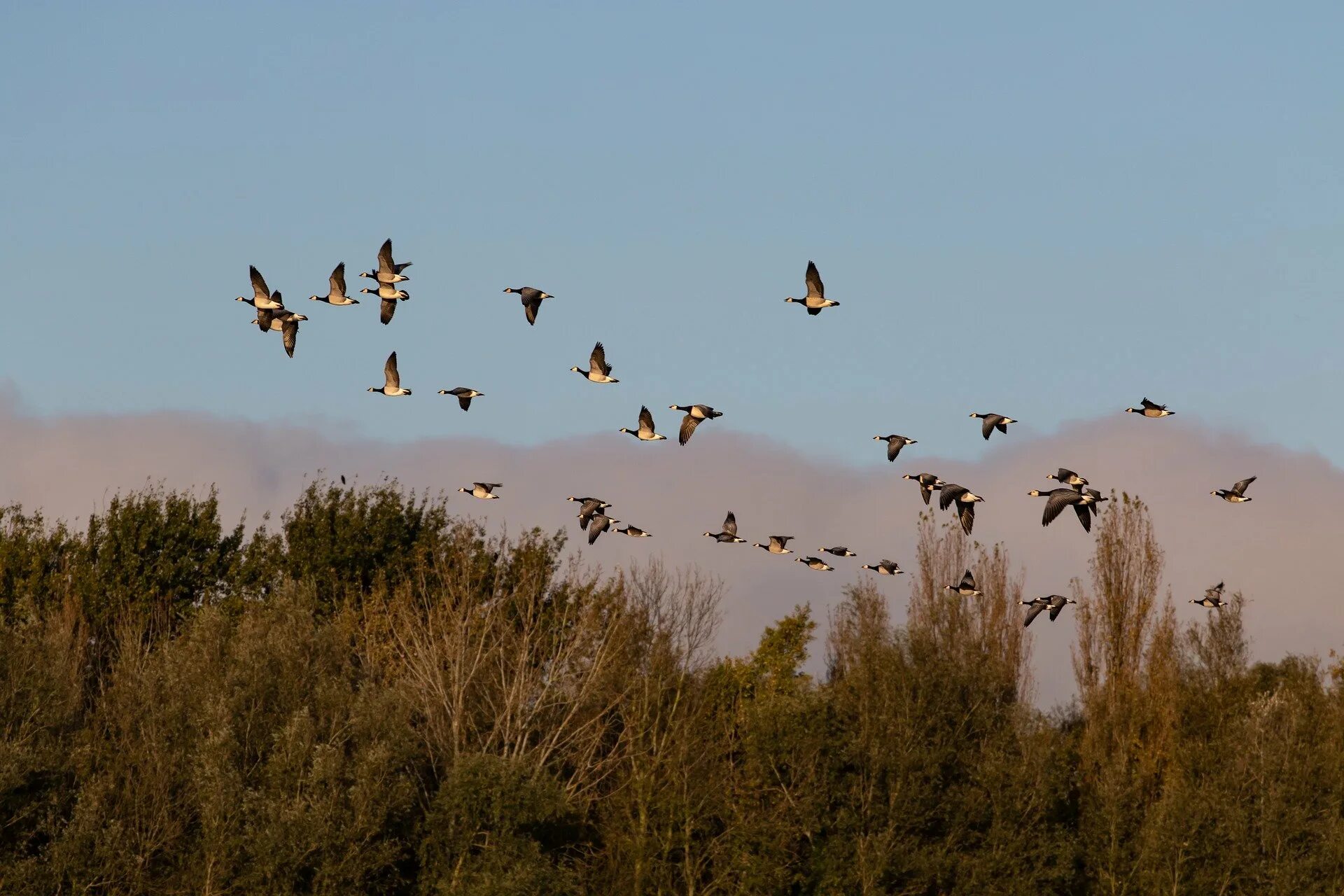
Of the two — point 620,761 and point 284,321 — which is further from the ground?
point 284,321

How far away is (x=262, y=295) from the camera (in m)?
40.9

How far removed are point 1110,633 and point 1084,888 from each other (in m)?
9.47

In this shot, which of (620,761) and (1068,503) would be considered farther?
(620,761)

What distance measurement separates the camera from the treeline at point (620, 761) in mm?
44844

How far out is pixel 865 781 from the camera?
163 ft

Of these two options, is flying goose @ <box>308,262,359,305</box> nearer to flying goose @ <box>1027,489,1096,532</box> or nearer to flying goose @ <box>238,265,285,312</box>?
flying goose @ <box>238,265,285,312</box>

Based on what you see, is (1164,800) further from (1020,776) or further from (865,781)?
(865,781)

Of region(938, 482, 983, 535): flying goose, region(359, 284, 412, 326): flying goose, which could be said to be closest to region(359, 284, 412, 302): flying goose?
region(359, 284, 412, 326): flying goose

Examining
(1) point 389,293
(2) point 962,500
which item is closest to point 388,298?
(1) point 389,293

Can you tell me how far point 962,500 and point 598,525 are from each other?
11.8 meters

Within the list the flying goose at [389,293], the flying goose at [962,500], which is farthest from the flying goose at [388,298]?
the flying goose at [962,500]

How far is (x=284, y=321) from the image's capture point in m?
40.4

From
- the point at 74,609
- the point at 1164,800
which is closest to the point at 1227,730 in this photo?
the point at 1164,800

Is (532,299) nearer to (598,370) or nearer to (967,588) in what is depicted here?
(598,370)
